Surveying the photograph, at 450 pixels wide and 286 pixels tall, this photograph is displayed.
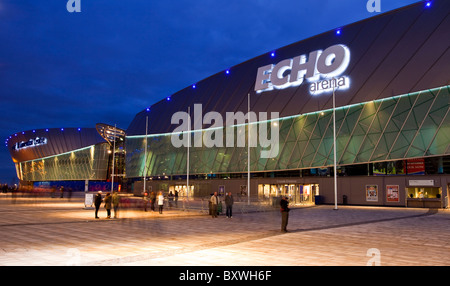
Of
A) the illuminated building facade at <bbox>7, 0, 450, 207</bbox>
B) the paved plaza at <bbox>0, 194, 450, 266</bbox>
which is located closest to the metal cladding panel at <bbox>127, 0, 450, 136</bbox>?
the illuminated building facade at <bbox>7, 0, 450, 207</bbox>

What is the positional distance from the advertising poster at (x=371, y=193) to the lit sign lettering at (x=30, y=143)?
348 ft

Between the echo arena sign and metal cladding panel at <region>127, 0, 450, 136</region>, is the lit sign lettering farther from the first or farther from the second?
the echo arena sign

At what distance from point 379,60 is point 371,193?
45.8 feet

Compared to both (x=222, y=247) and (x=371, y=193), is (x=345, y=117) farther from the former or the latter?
(x=222, y=247)

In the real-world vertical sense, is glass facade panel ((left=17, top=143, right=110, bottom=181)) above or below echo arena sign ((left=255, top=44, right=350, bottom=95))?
below

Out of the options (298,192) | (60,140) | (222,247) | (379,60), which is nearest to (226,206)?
(222,247)

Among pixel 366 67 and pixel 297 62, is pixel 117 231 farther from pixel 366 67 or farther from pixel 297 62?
pixel 297 62

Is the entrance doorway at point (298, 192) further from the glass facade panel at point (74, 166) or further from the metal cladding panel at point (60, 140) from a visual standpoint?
the metal cladding panel at point (60, 140)

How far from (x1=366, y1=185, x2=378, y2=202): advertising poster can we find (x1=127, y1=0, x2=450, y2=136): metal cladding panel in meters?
9.22

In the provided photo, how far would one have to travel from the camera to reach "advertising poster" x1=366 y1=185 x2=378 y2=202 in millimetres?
41312

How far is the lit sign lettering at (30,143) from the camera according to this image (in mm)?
Answer: 122312

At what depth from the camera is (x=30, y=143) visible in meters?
126

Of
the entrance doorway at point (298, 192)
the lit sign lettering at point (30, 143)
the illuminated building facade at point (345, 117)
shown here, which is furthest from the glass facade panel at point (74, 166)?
the entrance doorway at point (298, 192)
